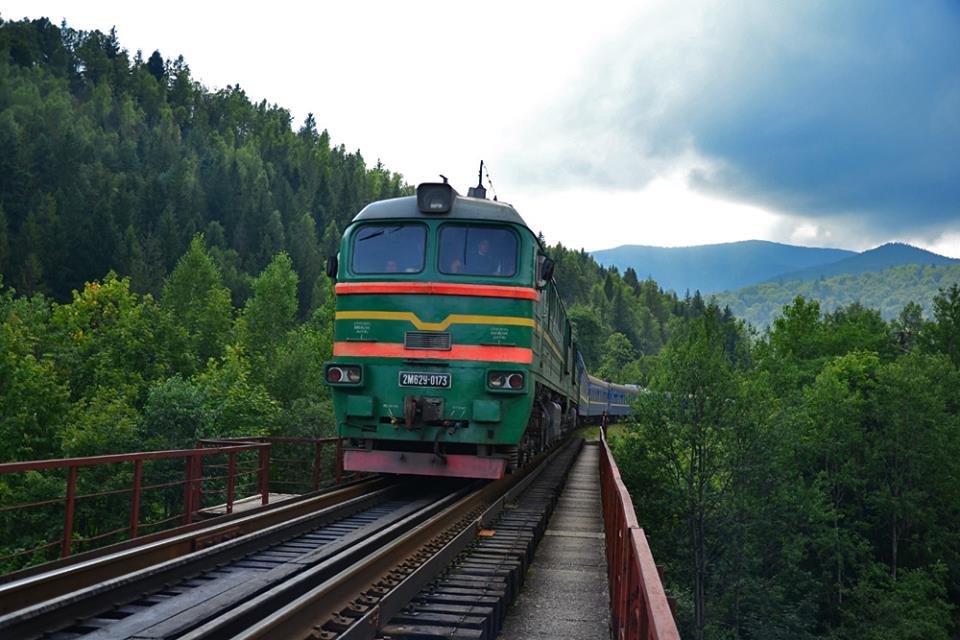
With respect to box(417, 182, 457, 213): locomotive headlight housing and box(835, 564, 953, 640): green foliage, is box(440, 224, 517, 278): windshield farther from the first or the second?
box(835, 564, 953, 640): green foliage

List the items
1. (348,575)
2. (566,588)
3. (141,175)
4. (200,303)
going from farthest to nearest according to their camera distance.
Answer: (141,175)
(200,303)
(566,588)
(348,575)

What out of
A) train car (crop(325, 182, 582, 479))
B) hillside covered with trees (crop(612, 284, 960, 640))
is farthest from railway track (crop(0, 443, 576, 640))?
hillside covered with trees (crop(612, 284, 960, 640))

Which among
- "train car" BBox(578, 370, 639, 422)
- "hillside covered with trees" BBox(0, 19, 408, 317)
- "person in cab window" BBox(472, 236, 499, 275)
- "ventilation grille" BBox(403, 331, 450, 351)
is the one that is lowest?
"train car" BBox(578, 370, 639, 422)

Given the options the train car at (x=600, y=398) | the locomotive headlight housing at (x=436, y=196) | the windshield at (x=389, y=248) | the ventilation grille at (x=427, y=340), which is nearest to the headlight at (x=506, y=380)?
the ventilation grille at (x=427, y=340)

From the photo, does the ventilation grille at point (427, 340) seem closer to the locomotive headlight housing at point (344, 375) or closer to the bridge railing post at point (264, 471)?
the locomotive headlight housing at point (344, 375)

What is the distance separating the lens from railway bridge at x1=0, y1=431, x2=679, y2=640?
5.17m

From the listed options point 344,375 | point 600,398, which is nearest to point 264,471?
point 344,375

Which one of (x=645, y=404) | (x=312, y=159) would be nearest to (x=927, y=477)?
(x=645, y=404)

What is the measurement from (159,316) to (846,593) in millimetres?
42798

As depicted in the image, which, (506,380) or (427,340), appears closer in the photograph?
(506,380)

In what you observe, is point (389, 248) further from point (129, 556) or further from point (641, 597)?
point (641, 597)

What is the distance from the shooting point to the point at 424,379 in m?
11.1

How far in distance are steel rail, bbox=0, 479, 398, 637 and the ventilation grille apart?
86.3 inches

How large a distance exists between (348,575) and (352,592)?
Result: 18 cm
